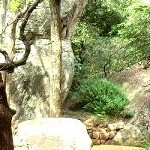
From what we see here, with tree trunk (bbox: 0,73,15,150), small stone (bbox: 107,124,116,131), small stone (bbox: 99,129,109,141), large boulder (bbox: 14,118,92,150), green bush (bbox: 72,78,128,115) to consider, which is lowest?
small stone (bbox: 99,129,109,141)

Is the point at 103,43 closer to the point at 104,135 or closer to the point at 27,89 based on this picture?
the point at 27,89

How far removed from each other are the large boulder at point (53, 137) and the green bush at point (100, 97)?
218 inches

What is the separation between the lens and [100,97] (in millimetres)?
15031

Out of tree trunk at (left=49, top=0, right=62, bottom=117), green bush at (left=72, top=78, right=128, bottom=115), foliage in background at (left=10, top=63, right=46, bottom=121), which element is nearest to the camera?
tree trunk at (left=49, top=0, right=62, bottom=117)

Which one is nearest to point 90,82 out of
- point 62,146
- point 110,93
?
point 110,93

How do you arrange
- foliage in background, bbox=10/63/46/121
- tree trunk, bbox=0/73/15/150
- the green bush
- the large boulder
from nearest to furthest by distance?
tree trunk, bbox=0/73/15/150
the large boulder
foliage in background, bbox=10/63/46/121
the green bush

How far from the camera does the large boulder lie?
28.2 feet

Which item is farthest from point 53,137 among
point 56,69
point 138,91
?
point 138,91

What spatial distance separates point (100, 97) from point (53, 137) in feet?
21.0

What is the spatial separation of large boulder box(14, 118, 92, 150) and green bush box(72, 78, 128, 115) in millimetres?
5540

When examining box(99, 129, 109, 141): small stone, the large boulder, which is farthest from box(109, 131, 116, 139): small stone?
the large boulder

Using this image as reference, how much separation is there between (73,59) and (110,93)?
1.84 m

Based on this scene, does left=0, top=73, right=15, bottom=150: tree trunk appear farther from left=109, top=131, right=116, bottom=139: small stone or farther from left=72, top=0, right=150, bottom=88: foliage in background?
left=72, top=0, right=150, bottom=88: foliage in background

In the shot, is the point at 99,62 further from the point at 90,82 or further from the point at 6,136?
the point at 6,136
